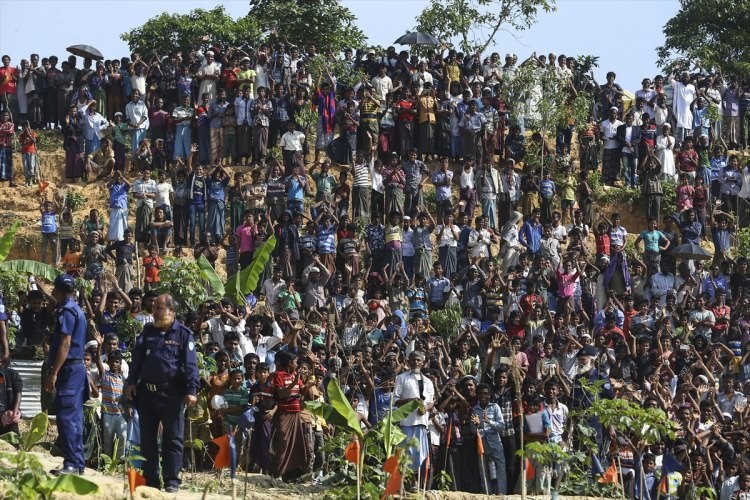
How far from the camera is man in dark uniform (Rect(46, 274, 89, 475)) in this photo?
36.4 ft

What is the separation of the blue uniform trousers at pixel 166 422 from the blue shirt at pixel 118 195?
1130 centimetres

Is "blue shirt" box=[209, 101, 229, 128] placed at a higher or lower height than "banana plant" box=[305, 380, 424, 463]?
higher

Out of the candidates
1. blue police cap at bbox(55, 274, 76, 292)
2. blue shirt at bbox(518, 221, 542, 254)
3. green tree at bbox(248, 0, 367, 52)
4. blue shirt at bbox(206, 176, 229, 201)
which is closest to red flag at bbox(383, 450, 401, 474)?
blue police cap at bbox(55, 274, 76, 292)

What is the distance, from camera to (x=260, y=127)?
24406 millimetres

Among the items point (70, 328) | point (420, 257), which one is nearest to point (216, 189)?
point (420, 257)

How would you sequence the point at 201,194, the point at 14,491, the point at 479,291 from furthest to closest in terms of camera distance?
the point at 201,194
the point at 479,291
the point at 14,491

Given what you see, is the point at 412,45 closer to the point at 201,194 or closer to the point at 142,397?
the point at 201,194

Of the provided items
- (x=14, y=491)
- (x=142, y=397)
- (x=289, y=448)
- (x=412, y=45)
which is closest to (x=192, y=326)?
(x=289, y=448)

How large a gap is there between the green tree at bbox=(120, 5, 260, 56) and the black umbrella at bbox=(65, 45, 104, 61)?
6.42 metres

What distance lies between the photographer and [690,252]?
22688 mm

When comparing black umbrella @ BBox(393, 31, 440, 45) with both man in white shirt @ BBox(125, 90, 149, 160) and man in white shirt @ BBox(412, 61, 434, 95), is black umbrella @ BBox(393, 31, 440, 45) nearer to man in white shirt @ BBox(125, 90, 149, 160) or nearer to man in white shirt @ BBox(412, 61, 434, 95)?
man in white shirt @ BBox(412, 61, 434, 95)

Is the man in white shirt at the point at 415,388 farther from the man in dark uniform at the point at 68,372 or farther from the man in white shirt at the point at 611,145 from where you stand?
the man in white shirt at the point at 611,145

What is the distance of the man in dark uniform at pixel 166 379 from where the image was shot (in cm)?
1111

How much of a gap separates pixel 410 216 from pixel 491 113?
2781mm
